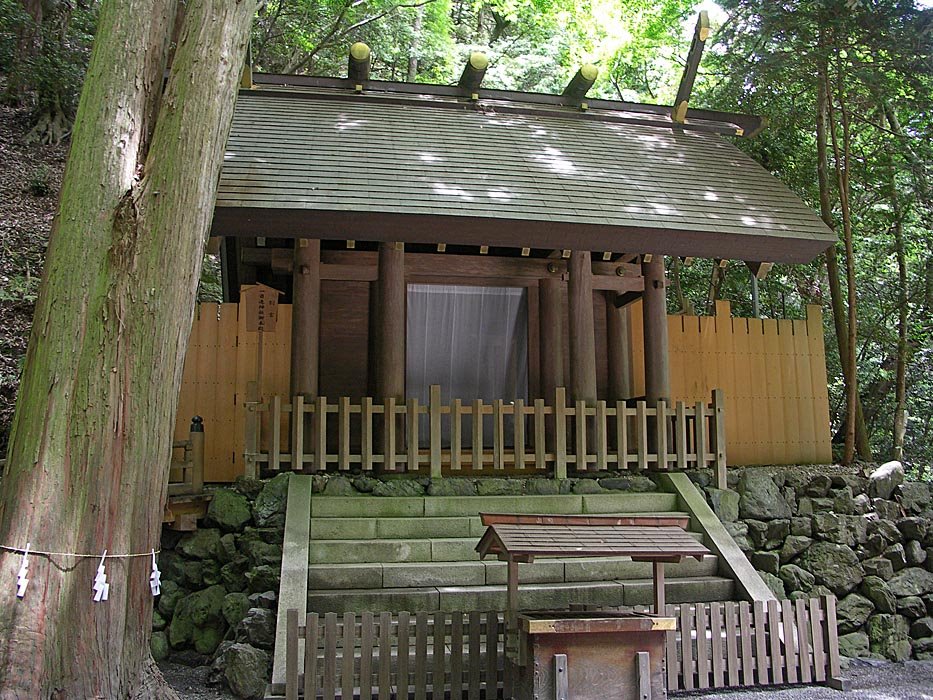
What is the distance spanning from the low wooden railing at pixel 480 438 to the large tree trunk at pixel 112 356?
3.68m

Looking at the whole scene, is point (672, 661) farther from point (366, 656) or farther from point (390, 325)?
point (390, 325)

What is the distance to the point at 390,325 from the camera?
30.5 feet

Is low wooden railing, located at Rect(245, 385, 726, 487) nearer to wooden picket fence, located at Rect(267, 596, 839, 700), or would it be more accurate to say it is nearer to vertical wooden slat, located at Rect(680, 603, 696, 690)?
wooden picket fence, located at Rect(267, 596, 839, 700)

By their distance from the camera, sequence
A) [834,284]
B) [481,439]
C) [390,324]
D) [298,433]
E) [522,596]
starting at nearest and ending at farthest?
[522,596]
[298,433]
[481,439]
[390,324]
[834,284]

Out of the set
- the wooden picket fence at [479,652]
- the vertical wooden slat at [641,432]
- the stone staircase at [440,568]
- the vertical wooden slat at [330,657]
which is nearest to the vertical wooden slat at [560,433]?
the stone staircase at [440,568]

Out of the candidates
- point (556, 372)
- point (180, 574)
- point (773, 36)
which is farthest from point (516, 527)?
point (773, 36)

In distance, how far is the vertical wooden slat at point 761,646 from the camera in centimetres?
634

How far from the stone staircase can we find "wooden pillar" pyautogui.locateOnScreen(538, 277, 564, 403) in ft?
7.11

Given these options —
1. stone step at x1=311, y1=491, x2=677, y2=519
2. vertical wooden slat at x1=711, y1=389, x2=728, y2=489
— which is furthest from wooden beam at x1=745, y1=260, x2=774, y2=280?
stone step at x1=311, y1=491, x2=677, y2=519

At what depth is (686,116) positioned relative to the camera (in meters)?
11.5

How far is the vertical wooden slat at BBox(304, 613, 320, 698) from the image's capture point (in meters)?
5.40

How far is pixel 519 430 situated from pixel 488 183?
274 cm

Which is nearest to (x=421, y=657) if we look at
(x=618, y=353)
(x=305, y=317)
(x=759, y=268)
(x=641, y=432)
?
Result: (x=641, y=432)

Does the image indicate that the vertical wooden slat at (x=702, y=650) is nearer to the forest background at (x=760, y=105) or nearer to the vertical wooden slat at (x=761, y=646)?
the vertical wooden slat at (x=761, y=646)
